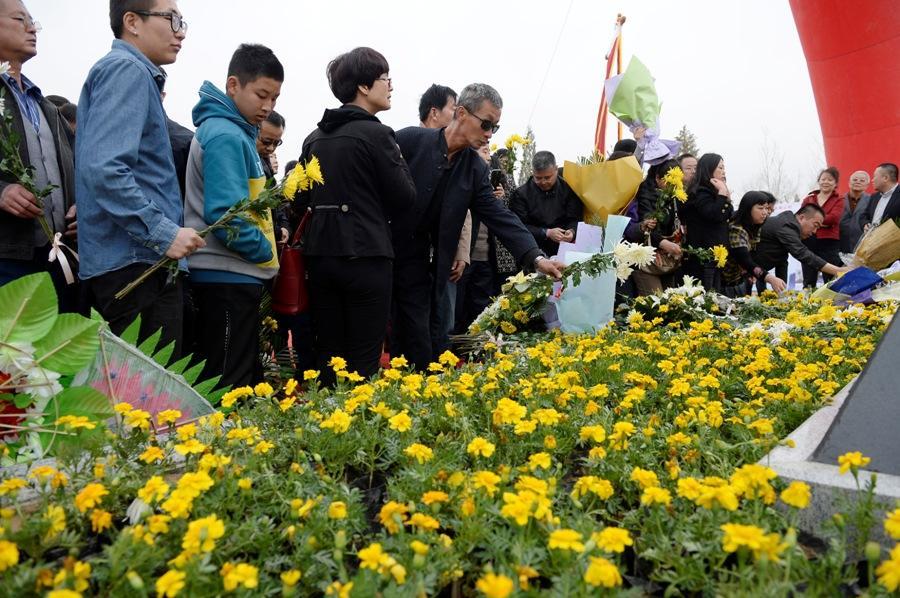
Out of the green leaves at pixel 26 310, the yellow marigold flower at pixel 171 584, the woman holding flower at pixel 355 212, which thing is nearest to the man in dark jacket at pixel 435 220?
the woman holding flower at pixel 355 212

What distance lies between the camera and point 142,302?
2773 millimetres

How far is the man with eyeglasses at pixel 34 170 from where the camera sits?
279 cm

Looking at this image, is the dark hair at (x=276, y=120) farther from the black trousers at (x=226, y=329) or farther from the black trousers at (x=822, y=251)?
the black trousers at (x=822, y=251)

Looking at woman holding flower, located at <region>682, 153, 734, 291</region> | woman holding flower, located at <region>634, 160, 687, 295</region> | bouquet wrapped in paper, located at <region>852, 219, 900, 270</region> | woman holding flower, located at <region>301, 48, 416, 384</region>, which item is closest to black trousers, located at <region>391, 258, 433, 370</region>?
woman holding flower, located at <region>301, 48, 416, 384</region>

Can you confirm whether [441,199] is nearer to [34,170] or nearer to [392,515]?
[34,170]

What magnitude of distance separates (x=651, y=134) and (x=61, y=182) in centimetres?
557

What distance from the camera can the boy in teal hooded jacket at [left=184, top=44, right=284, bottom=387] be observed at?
3.07 m

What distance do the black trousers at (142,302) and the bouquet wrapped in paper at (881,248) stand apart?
5833 millimetres

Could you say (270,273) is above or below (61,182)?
below

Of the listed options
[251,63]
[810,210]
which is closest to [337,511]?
[251,63]

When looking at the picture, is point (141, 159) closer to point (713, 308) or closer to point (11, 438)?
point (11, 438)

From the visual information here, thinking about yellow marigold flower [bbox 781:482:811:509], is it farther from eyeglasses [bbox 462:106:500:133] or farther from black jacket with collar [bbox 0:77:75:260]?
eyeglasses [bbox 462:106:500:133]

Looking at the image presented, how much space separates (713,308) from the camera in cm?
525

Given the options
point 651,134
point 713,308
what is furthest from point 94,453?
point 651,134
